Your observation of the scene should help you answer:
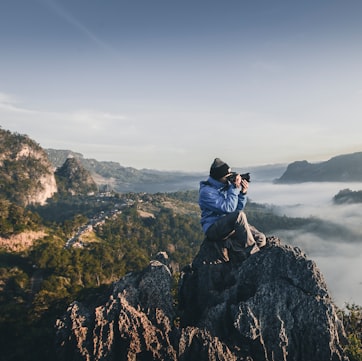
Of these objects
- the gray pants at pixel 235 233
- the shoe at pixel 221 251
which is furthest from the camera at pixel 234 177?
the shoe at pixel 221 251

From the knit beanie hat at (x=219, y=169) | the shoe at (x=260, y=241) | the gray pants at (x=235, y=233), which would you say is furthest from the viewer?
the shoe at (x=260, y=241)

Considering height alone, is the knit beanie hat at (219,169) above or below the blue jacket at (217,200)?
above

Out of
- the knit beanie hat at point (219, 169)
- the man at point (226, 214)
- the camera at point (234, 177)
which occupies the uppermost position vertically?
the knit beanie hat at point (219, 169)

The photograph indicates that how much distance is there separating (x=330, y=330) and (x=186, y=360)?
579 centimetres

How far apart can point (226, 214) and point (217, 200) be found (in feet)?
2.63

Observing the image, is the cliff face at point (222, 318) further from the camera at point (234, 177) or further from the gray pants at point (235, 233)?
the camera at point (234, 177)

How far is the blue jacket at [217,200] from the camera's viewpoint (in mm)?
14828

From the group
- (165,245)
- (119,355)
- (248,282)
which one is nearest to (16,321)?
(119,355)

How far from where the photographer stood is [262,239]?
16.2 meters

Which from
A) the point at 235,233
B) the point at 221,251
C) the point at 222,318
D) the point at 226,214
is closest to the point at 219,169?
the point at 226,214

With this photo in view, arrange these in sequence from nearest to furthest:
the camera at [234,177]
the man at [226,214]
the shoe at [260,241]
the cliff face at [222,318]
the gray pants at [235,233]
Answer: the cliff face at [222,318] < the gray pants at [235,233] < the man at [226,214] < the camera at [234,177] < the shoe at [260,241]

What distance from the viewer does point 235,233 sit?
15.1 m

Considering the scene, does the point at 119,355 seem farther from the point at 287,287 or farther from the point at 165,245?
the point at 165,245

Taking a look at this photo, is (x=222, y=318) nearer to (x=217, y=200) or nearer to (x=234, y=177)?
(x=217, y=200)
